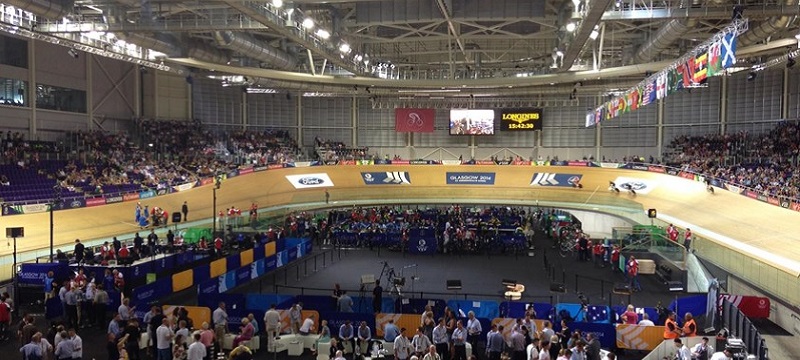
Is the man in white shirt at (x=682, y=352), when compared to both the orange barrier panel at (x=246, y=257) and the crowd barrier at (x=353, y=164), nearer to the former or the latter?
the orange barrier panel at (x=246, y=257)

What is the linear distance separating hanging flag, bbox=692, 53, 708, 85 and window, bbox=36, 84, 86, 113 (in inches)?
1435

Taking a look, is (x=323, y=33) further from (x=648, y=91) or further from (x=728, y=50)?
(x=728, y=50)

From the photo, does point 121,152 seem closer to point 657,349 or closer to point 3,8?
point 3,8

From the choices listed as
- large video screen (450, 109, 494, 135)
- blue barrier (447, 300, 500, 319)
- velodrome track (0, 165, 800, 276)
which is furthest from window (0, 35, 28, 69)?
large video screen (450, 109, 494, 135)

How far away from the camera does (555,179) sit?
146ft

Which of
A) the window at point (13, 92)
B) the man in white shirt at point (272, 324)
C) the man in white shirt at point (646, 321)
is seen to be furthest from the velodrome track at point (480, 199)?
the man in white shirt at point (272, 324)

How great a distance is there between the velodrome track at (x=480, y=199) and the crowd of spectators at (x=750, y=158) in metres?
1.93

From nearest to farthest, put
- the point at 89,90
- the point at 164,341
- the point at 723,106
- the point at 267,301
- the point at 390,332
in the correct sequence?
the point at 164,341, the point at 390,332, the point at 267,301, the point at 89,90, the point at 723,106

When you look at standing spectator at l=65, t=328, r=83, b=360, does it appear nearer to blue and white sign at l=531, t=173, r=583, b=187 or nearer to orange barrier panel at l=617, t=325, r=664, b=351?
orange barrier panel at l=617, t=325, r=664, b=351

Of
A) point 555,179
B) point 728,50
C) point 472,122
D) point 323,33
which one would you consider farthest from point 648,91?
point 472,122

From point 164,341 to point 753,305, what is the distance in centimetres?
1612

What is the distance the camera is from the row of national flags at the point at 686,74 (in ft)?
39.9

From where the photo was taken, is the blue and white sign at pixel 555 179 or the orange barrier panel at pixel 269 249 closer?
the orange barrier panel at pixel 269 249

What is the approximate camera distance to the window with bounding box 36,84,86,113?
34562 mm
